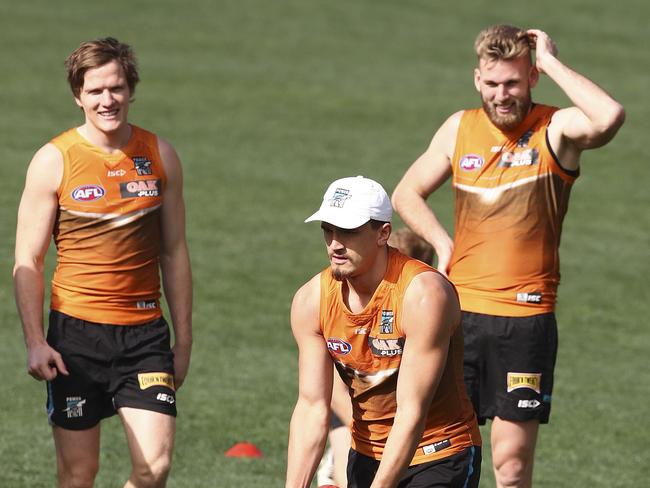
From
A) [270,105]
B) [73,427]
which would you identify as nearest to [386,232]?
[73,427]

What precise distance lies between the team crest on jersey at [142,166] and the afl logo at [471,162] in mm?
1753

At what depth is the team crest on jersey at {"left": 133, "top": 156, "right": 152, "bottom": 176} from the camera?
686 centimetres

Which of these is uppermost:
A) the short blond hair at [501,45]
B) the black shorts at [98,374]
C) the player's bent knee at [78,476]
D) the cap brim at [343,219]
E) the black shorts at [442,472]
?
the short blond hair at [501,45]

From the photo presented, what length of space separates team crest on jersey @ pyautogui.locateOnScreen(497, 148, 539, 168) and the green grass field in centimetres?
266

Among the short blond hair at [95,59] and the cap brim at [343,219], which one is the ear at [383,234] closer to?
the cap brim at [343,219]

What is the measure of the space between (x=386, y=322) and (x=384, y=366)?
0.22m

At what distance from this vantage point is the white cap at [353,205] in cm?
559

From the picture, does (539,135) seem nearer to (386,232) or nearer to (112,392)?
(386,232)

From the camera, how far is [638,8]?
28.0 m

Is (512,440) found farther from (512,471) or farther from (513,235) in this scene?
(513,235)

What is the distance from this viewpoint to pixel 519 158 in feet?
23.7

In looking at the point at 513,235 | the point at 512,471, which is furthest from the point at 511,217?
the point at 512,471

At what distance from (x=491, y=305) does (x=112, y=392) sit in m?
2.09

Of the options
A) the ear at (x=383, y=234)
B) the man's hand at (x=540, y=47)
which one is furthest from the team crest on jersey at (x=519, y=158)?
the ear at (x=383, y=234)
